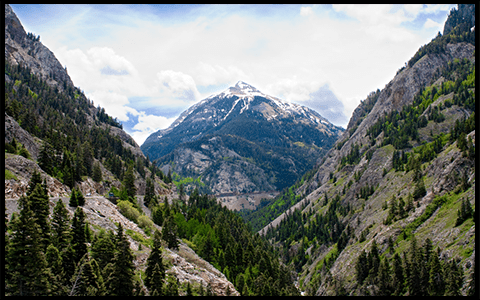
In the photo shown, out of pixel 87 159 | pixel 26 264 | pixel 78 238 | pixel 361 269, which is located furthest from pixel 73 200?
pixel 361 269

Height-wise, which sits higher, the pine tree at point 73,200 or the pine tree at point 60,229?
the pine tree at point 73,200

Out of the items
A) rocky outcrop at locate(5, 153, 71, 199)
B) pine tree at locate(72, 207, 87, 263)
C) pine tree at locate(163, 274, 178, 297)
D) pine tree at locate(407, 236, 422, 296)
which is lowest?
pine tree at locate(407, 236, 422, 296)

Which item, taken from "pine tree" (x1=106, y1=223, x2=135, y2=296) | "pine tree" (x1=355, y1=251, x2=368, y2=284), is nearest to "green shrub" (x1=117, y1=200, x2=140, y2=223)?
"pine tree" (x1=106, y1=223, x2=135, y2=296)

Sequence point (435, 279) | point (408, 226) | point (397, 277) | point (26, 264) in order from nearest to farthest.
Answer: point (26, 264) < point (435, 279) < point (397, 277) < point (408, 226)

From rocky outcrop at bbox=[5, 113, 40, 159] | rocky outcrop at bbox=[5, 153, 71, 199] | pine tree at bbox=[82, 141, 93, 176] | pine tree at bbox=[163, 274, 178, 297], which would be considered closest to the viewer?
pine tree at bbox=[163, 274, 178, 297]

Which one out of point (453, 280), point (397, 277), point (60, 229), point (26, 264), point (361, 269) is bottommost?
point (361, 269)

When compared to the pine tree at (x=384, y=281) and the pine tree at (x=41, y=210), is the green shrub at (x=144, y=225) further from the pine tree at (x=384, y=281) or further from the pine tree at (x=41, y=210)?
the pine tree at (x=384, y=281)

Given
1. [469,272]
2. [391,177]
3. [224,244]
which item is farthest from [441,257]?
[391,177]

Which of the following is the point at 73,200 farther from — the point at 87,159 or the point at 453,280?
the point at 453,280

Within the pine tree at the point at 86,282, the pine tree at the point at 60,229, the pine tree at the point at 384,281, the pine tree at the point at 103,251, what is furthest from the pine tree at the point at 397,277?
the pine tree at the point at 60,229

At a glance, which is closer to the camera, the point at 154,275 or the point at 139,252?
the point at 154,275

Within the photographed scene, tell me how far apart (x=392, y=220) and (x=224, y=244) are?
242 ft

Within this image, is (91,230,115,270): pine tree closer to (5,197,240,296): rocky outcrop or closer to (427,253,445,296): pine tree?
(5,197,240,296): rocky outcrop

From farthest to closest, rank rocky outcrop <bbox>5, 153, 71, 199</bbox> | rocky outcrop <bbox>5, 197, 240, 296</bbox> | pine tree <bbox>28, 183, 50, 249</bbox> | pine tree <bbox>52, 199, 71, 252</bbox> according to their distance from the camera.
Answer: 1. rocky outcrop <bbox>5, 197, 240, 296</bbox>
2. rocky outcrop <bbox>5, 153, 71, 199</bbox>
3. pine tree <bbox>52, 199, 71, 252</bbox>
4. pine tree <bbox>28, 183, 50, 249</bbox>
